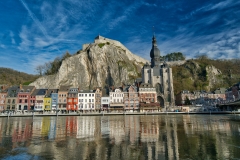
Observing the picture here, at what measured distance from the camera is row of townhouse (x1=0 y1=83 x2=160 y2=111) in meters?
53.9

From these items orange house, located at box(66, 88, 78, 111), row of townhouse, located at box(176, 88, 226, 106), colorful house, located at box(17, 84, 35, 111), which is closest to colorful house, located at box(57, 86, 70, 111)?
orange house, located at box(66, 88, 78, 111)

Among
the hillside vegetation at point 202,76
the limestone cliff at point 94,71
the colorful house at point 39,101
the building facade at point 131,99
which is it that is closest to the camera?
the colorful house at point 39,101

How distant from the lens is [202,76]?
273 ft

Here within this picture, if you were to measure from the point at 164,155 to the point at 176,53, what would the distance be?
350 feet

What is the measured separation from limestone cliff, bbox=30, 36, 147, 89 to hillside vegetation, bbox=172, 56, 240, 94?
20.6m

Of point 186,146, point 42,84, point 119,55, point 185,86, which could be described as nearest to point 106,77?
point 119,55

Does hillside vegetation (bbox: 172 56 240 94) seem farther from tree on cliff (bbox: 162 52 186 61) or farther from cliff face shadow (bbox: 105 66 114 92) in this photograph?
cliff face shadow (bbox: 105 66 114 92)

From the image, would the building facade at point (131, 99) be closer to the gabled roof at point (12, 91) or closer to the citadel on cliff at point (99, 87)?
the citadel on cliff at point (99, 87)

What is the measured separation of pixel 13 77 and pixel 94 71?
33673 mm

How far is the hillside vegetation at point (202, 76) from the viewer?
79625 mm

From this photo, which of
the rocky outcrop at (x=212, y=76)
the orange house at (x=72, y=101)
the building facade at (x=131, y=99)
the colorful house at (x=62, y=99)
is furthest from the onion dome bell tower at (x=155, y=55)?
the colorful house at (x=62, y=99)

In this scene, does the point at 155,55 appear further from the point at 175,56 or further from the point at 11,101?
the point at 11,101

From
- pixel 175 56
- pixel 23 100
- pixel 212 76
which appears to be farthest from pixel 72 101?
pixel 175 56

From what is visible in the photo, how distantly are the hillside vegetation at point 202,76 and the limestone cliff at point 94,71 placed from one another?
2062 centimetres
